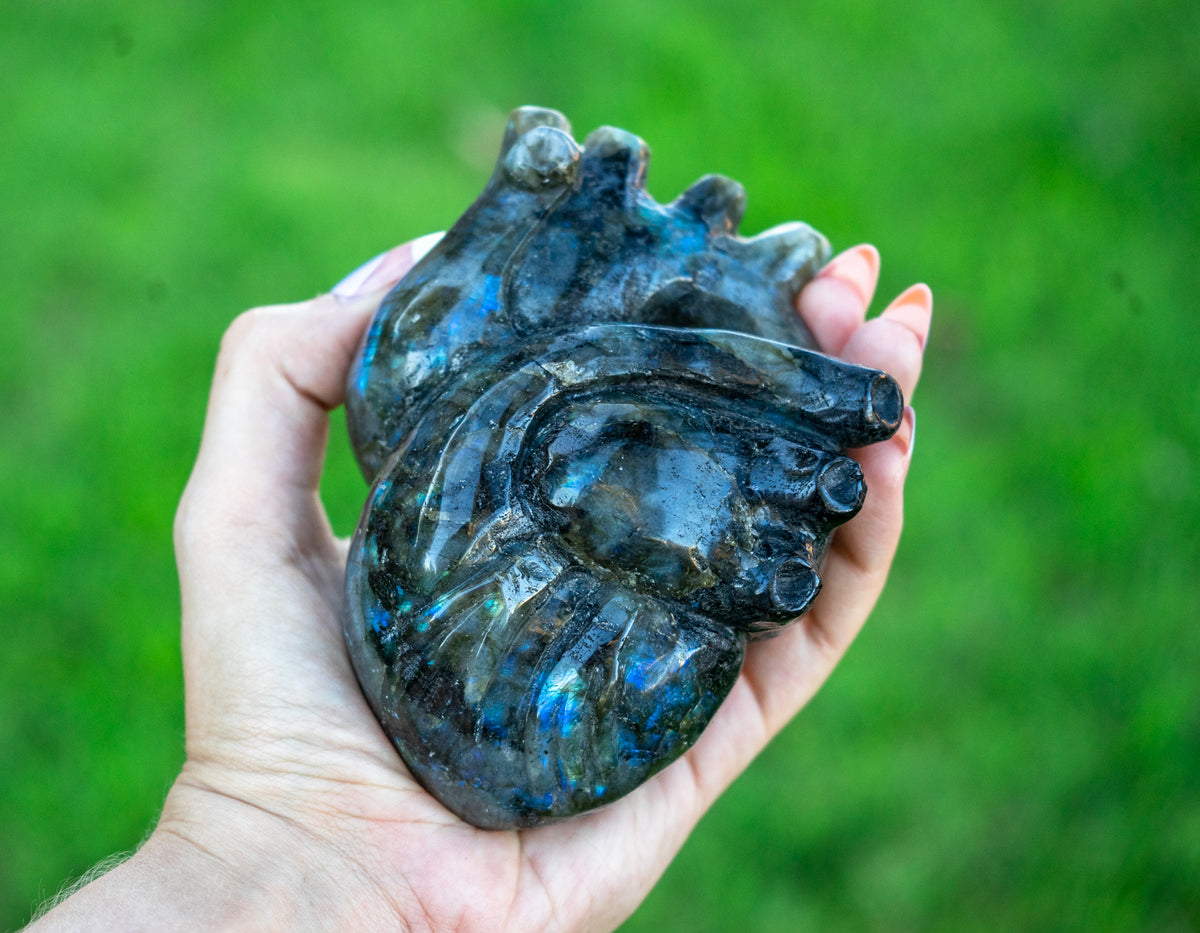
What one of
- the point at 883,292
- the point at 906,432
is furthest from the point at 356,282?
the point at 883,292

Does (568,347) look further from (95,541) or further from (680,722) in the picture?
(95,541)

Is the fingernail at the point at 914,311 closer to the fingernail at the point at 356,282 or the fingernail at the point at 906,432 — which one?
the fingernail at the point at 906,432

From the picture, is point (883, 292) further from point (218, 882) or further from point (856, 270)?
point (218, 882)

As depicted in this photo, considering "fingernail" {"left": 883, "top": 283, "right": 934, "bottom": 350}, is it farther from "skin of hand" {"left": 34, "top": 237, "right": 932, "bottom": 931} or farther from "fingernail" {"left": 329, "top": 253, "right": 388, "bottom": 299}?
"fingernail" {"left": 329, "top": 253, "right": 388, "bottom": 299}

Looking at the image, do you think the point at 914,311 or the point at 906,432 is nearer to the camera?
the point at 906,432

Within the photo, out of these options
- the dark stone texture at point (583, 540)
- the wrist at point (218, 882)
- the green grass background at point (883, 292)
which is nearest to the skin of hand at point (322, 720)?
the wrist at point (218, 882)
